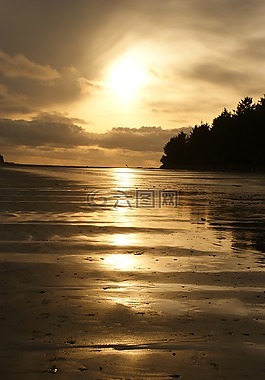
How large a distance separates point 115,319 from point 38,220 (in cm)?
1188

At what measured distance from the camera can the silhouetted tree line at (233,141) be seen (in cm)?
11300

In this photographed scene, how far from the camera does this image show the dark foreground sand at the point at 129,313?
5.02m

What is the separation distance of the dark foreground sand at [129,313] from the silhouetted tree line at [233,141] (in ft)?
335

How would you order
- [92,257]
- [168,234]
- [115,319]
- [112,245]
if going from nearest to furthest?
[115,319], [92,257], [112,245], [168,234]

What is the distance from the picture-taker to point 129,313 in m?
6.79

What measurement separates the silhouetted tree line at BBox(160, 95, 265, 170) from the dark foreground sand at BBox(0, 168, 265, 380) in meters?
102

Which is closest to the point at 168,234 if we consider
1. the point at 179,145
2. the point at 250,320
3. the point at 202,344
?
the point at 250,320

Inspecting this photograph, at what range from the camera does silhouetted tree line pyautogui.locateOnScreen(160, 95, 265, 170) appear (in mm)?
113000

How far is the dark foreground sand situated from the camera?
502 cm

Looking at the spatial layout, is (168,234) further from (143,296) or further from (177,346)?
(177,346)

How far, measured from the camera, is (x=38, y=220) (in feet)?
59.0

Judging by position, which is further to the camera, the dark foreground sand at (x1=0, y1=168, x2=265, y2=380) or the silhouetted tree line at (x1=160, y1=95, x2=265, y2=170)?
the silhouetted tree line at (x1=160, y1=95, x2=265, y2=170)

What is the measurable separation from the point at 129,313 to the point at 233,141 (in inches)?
4562

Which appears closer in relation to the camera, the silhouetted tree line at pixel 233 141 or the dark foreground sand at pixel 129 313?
the dark foreground sand at pixel 129 313
